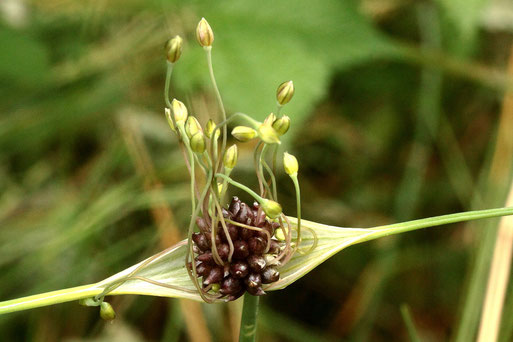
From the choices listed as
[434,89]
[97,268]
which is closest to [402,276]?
[434,89]

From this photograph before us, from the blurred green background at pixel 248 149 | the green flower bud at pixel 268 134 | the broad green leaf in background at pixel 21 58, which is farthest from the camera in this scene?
the broad green leaf in background at pixel 21 58

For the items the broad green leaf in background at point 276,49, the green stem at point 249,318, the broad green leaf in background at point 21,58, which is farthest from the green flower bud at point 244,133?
the broad green leaf in background at point 21,58

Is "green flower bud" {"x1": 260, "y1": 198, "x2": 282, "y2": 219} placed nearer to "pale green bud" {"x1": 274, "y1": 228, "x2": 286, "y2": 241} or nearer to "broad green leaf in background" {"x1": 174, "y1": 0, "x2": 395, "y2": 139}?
"pale green bud" {"x1": 274, "y1": 228, "x2": 286, "y2": 241}

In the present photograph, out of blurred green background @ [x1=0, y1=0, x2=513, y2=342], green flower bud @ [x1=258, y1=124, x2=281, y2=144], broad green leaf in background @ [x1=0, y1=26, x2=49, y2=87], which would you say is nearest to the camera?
green flower bud @ [x1=258, y1=124, x2=281, y2=144]

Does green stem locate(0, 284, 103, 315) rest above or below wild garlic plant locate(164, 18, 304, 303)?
below

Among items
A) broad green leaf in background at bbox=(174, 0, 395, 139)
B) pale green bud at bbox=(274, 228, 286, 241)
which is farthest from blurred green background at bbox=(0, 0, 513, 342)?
pale green bud at bbox=(274, 228, 286, 241)

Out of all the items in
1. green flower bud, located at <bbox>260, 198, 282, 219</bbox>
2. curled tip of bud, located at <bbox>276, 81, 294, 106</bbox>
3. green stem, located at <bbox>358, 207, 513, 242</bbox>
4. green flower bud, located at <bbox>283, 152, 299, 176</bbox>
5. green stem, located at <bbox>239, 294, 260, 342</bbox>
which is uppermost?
curled tip of bud, located at <bbox>276, 81, 294, 106</bbox>

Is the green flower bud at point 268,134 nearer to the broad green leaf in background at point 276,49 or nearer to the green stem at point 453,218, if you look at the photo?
the green stem at point 453,218
